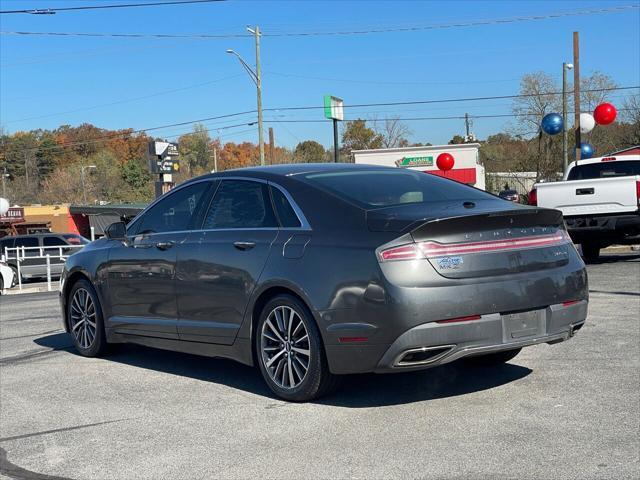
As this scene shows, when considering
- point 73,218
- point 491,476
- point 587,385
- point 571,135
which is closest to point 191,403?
point 491,476

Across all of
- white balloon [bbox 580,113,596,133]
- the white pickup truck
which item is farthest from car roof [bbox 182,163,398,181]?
white balloon [bbox 580,113,596,133]

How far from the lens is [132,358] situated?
23.8 ft

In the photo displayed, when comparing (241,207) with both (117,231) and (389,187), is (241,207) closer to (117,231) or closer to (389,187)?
(389,187)

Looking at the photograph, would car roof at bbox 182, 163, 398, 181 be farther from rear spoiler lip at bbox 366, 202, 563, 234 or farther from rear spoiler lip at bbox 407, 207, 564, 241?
rear spoiler lip at bbox 407, 207, 564, 241

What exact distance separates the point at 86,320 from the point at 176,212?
1617 mm

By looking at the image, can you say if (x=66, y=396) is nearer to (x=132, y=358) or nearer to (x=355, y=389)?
(x=132, y=358)

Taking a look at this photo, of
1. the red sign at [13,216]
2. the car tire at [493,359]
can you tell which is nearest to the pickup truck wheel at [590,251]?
the car tire at [493,359]

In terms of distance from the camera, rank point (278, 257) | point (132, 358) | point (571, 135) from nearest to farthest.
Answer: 1. point (278, 257)
2. point (132, 358)
3. point (571, 135)

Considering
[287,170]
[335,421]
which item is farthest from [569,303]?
[287,170]

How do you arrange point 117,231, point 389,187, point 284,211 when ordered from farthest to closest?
point 117,231, point 389,187, point 284,211

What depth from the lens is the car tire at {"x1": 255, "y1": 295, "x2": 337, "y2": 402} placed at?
5.03 meters

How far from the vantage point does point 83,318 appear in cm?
728

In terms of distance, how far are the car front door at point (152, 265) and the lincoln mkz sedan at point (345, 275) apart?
2cm

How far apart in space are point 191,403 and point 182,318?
819mm
